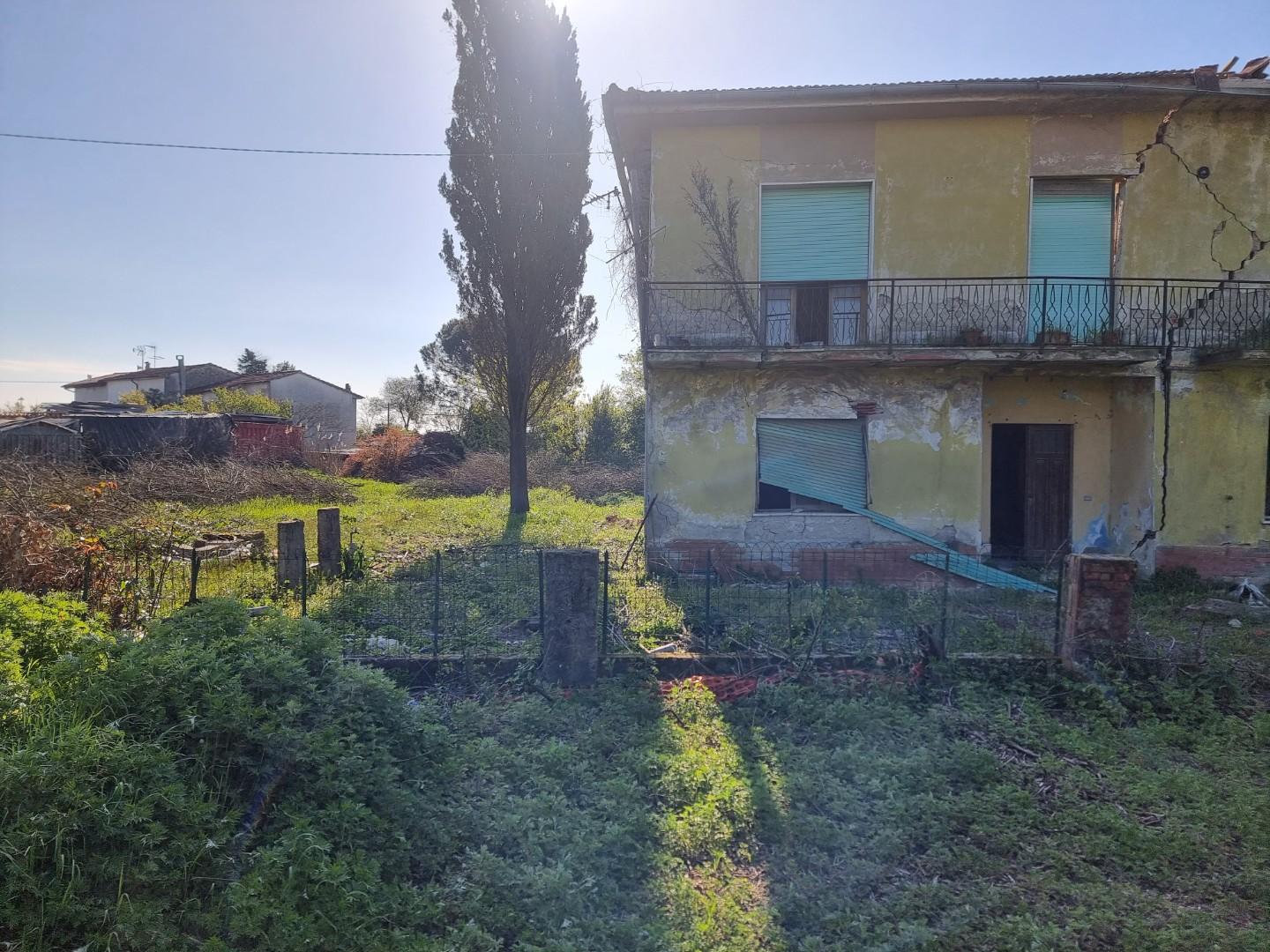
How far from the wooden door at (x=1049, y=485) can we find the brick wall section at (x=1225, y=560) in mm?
Result: 1429

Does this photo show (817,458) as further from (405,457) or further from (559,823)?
(405,457)

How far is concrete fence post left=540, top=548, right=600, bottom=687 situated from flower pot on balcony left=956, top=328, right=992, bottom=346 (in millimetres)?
6824

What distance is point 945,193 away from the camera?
9.86 m

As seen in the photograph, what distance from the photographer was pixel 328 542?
30.0 ft

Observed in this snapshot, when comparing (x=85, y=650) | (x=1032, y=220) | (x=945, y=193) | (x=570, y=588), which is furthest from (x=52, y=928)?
(x=1032, y=220)

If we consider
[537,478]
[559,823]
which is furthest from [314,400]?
[559,823]

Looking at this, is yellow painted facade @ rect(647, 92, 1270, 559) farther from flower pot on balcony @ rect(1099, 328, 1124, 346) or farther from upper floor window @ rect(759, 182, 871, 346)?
flower pot on balcony @ rect(1099, 328, 1124, 346)

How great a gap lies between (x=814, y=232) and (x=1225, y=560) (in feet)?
24.1

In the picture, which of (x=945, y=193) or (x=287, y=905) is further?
(x=945, y=193)

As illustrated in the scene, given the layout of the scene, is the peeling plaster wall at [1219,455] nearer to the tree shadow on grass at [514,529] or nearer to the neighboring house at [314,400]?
the tree shadow on grass at [514,529]

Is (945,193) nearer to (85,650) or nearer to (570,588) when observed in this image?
(570,588)

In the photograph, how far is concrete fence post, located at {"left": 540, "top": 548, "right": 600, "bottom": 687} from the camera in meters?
5.61

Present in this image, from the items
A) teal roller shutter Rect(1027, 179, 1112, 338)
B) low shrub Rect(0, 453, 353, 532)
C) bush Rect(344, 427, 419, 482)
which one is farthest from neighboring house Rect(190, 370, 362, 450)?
teal roller shutter Rect(1027, 179, 1112, 338)

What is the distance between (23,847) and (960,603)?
8.52m
